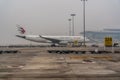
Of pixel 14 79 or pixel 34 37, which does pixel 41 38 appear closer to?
pixel 34 37

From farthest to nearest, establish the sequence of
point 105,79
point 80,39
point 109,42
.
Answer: point 80,39, point 109,42, point 105,79

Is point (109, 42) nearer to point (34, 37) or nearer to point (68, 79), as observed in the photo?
point (68, 79)

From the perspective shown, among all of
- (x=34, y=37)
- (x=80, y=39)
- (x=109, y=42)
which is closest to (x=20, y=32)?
(x=34, y=37)

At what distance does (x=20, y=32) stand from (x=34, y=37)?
315 inches

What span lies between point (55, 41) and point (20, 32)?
19407mm

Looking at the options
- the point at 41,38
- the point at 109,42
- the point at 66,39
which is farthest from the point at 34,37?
the point at 109,42

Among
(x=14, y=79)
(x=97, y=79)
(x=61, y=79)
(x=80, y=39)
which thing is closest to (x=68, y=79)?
(x=61, y=79)

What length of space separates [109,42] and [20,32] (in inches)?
3599

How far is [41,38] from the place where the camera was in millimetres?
160500

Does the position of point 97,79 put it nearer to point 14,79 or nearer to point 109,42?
point 14,79

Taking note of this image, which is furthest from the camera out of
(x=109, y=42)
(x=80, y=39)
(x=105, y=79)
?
(x=80, y=39)

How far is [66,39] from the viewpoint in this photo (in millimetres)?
154625

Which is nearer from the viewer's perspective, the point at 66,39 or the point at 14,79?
the point at 14,79

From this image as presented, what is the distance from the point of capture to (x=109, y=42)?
7794 cm
